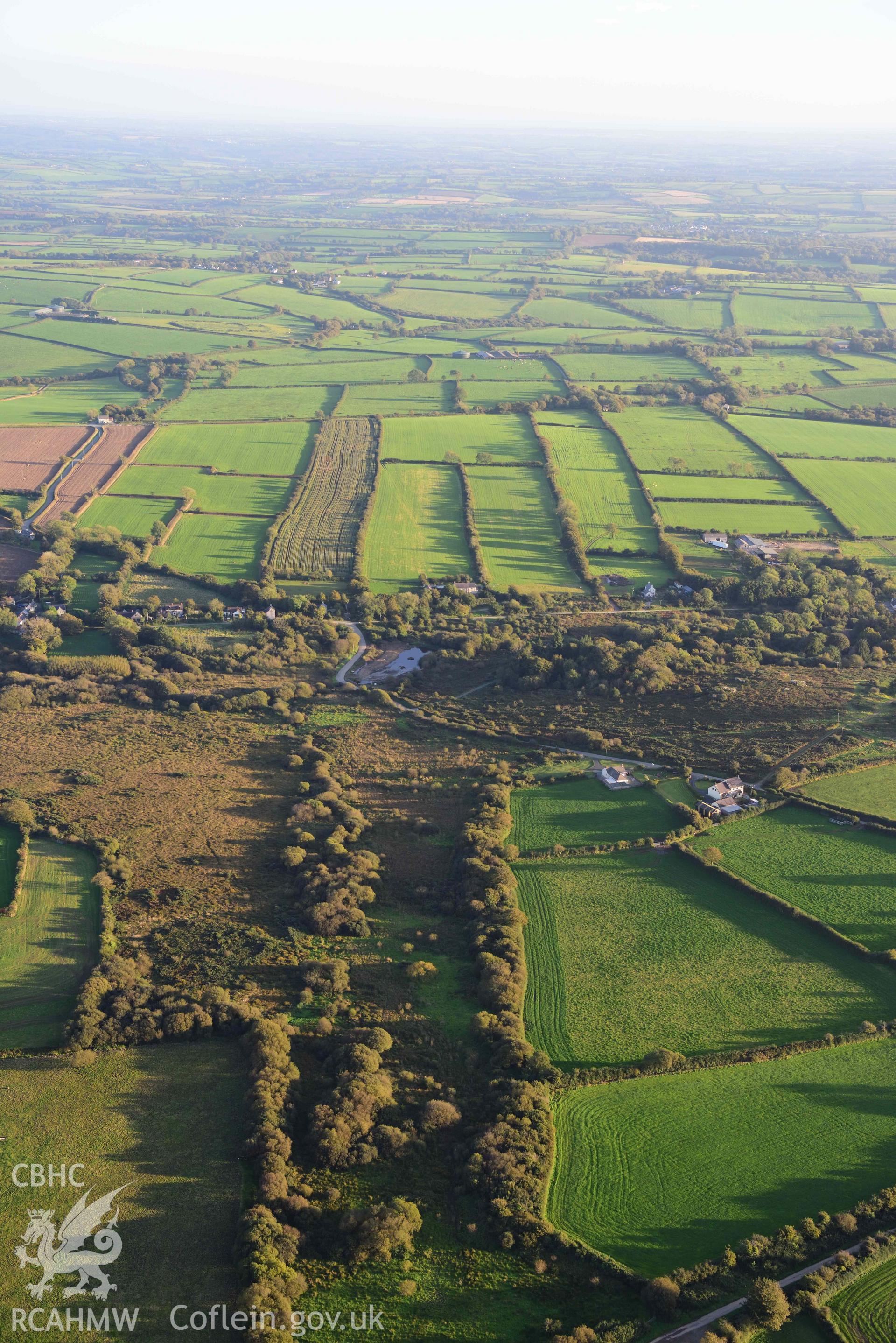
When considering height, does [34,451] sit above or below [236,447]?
below

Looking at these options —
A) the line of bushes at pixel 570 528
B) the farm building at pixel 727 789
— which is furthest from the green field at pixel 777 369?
the farm building at pixel 727 789

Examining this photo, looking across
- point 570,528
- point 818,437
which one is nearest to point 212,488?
point 570,528

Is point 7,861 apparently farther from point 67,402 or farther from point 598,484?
point 67,402

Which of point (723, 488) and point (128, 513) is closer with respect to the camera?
point (128, 513)

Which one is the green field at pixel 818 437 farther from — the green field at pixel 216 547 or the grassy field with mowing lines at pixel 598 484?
the green field at pixel 216 547

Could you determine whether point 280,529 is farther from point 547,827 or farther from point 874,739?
point 874,739

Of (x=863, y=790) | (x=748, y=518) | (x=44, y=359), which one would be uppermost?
(x=44, y=359)
